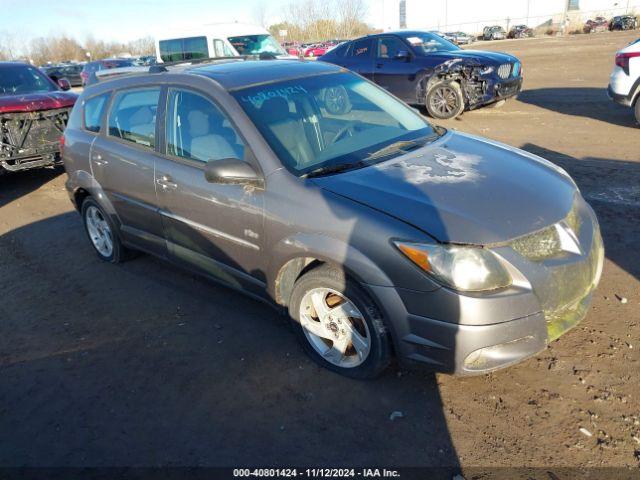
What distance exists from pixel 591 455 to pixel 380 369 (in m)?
1.12

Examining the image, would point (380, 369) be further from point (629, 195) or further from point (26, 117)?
point (26, 117)

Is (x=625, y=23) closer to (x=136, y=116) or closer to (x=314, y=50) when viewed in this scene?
(x=314, y=50)

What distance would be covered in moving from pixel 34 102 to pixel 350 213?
723 cm

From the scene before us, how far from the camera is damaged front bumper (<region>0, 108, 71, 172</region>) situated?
7.59m

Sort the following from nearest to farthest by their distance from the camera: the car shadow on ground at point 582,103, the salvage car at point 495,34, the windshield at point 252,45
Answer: the car shadow on ground at point 582,103, the windshield at point 252,45, the salvage car at point 495,34

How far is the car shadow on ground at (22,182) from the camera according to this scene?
7.92 meters

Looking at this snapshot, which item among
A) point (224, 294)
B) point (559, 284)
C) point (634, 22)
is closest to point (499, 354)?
point (559, 284)

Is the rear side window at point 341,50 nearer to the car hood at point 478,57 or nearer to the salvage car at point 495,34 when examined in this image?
the car hood at point 478,57

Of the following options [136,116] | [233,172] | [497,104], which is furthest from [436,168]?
[497,104]

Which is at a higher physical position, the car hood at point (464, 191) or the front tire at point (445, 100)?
the car hood at point (464, 191)

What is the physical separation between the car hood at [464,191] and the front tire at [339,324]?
505 millimetres

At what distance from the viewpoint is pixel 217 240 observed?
347 cm

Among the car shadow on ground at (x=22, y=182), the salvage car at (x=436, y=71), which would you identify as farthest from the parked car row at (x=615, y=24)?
the car shadow on ground at (x=22, y=182)

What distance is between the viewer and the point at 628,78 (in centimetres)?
819
